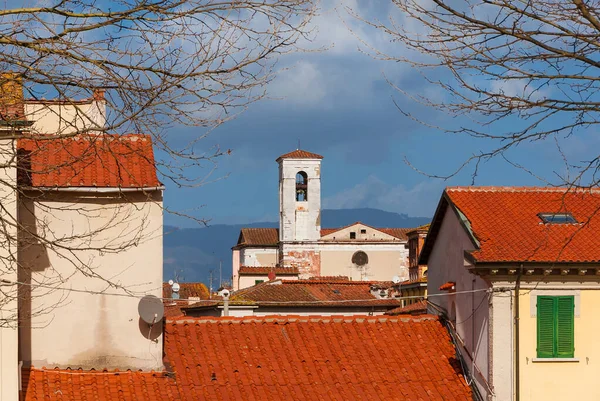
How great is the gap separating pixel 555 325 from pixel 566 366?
819 mm

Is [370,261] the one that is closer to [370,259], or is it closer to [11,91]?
[370,259]

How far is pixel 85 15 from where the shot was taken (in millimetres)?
12328

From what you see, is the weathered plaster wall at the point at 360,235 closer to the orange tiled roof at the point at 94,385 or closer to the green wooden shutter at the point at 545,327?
the green wooden shutter at the point at 545,327

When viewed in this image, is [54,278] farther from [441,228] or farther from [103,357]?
[441,228]

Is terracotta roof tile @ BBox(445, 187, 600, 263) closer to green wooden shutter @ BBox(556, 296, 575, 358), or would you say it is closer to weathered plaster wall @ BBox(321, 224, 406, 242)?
green wooden shutter @ BBox(556, 296, 575, 358)

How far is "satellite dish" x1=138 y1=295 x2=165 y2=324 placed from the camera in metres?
21.1

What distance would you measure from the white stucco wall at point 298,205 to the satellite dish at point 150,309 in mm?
83138

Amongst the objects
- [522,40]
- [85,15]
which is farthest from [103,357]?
[522,40]

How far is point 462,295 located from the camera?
1008 inches

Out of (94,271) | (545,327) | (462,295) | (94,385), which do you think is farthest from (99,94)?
(462,295)

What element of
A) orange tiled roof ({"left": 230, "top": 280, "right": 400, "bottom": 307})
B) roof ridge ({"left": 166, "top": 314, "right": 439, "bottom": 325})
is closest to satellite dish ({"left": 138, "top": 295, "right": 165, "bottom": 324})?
roof ridge ({"left": 166, "top": 314, "right": 439, "bottom": 325})

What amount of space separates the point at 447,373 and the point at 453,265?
3042 mm

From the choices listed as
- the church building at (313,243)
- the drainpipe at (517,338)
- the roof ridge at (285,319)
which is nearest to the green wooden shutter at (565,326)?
the drainpipe at (517,338)

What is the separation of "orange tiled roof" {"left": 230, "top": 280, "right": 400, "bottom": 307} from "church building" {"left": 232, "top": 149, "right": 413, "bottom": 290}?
51.8 m
